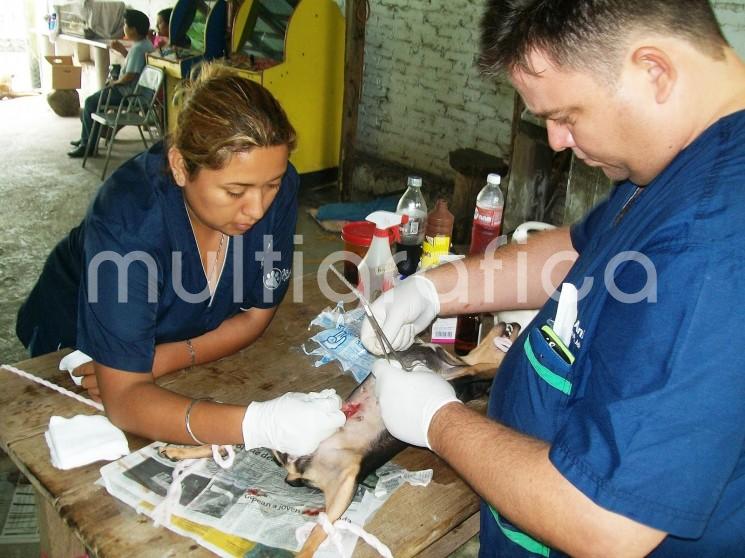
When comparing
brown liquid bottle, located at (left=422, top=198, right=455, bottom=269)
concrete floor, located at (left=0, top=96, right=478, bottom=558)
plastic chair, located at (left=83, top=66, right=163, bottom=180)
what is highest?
brown liquid bottle, located at (left=422, top=198, right=455, bottom=269)

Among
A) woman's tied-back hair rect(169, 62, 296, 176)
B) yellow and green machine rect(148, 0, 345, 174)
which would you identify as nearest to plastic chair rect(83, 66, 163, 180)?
yellow and green machine rect(148, 0, 345, 174)

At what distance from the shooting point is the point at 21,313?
210 centimetres

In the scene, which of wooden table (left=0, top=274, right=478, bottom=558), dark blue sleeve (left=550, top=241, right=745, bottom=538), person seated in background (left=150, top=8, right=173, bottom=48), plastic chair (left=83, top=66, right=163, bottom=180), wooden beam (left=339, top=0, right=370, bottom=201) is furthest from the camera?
person seated in background (left=150, top=8, right=173, bottom=48)

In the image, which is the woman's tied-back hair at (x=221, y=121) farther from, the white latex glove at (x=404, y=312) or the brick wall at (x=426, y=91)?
the brick wall at (x=426, y=91)

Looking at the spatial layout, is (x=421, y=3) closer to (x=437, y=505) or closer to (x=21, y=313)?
(x=21, y=313)

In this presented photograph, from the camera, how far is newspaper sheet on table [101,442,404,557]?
4.08 feet

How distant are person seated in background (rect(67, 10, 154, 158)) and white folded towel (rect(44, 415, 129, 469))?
19.6ft

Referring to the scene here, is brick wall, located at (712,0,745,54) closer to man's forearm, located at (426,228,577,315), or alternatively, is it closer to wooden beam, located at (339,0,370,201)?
man's forearm, located at (426,228,577,315)

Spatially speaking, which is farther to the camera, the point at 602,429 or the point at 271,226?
the point at 271,226

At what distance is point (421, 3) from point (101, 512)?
517cm

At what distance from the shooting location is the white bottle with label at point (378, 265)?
2131mm

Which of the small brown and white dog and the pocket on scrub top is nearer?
the pocket on scrub top

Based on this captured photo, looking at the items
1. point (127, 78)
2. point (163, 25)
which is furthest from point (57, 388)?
point (163, 25)

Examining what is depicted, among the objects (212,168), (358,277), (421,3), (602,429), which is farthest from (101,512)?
(421,3)
